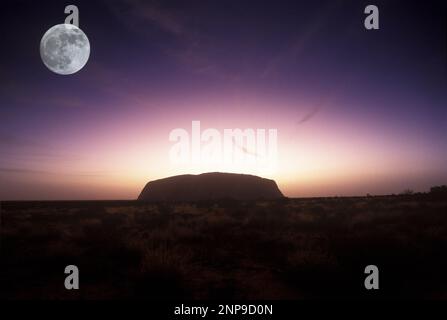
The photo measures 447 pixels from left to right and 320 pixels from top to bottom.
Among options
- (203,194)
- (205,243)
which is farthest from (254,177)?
(205,243)

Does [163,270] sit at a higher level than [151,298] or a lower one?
higher

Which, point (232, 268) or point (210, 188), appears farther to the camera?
point (210, 188)

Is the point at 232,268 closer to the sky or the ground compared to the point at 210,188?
closer to the ground

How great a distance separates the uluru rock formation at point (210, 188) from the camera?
113 meters

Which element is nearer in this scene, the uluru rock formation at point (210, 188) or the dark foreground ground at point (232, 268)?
the dark foreground ground at point (232, 268)

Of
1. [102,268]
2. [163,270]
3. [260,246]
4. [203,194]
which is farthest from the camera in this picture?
[203,194]

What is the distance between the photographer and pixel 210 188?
379ft

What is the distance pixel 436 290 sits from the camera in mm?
6074

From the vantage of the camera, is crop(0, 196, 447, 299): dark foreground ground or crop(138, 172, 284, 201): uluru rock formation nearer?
crop(0, 196, 447, 299): dark foreground ground

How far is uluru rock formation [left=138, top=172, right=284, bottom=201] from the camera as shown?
112750 mm
